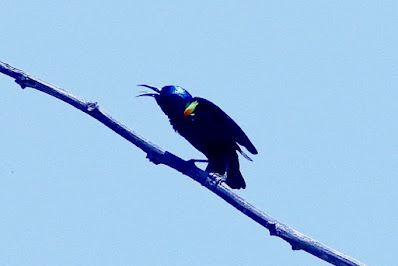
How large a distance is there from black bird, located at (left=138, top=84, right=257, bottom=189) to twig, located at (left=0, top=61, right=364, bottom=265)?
1.98m

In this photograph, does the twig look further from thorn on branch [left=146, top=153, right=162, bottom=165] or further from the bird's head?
the bird's head

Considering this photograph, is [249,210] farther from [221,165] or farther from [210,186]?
[221,165]

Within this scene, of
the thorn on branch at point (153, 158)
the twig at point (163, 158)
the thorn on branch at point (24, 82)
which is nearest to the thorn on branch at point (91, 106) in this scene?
the twig at point (163, 158)

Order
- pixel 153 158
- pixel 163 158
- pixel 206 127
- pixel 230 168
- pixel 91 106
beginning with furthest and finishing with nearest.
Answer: pixel 230 168 → pixel 206 127 → pixel 163 158 → pixel 153 158 → pixel 91 106

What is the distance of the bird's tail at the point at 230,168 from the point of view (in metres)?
9.55

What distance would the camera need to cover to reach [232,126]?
29.8 feet

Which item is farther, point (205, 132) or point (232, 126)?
point (205, 132)

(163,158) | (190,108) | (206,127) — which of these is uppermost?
(190,108)

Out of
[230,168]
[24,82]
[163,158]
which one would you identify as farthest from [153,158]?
[230,168]

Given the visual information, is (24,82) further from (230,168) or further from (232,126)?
(230,168)

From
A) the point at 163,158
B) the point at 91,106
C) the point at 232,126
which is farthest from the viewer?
the point at 232,126

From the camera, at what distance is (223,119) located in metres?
9.12

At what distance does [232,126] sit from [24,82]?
126 inches

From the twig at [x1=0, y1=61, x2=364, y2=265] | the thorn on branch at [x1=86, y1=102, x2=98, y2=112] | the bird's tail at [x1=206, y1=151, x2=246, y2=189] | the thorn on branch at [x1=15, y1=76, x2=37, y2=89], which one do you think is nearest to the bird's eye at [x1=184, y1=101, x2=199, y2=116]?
the bird's tail at [x1=206, y1=151, x2=246, y2=189]
